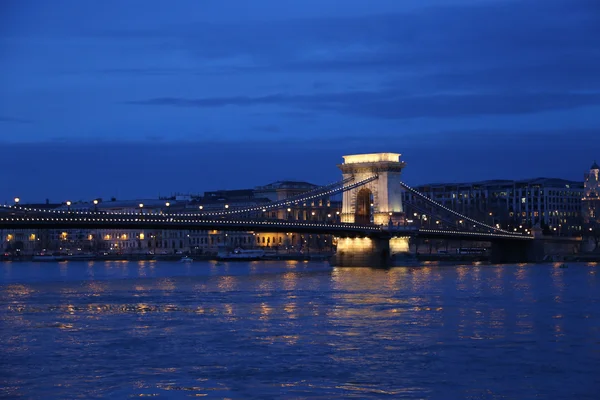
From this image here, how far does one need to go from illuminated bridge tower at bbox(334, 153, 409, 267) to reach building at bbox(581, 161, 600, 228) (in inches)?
2465

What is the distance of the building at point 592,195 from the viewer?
13612 cm

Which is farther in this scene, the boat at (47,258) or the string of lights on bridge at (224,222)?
the boat at (47,258)

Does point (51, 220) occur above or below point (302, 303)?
above

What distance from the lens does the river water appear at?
19250mm

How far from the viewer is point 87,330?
90.0 feet

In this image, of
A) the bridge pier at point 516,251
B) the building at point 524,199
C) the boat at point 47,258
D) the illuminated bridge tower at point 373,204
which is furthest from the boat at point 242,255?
the building at point 524,199

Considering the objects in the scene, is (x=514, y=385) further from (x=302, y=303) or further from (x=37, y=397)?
(x=302, y=303)

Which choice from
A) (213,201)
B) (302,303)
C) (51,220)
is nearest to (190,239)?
(213,201)

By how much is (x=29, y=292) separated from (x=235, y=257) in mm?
58719

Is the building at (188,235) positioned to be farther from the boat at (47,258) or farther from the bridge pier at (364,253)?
the bridge pier at (364,253)

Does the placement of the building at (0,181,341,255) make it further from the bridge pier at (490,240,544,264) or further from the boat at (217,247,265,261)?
the bridge pier at (490,240,544,264)

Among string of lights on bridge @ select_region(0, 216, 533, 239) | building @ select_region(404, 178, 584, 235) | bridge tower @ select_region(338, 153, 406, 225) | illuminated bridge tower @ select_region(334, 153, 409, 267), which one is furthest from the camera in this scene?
building @ select_region(404, 178, 584, 235)

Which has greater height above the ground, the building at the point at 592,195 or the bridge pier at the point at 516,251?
the building at the point at 592,195

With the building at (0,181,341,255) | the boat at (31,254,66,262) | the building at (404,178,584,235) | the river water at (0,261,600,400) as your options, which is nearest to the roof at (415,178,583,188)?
the building at (404,178,584,235)
